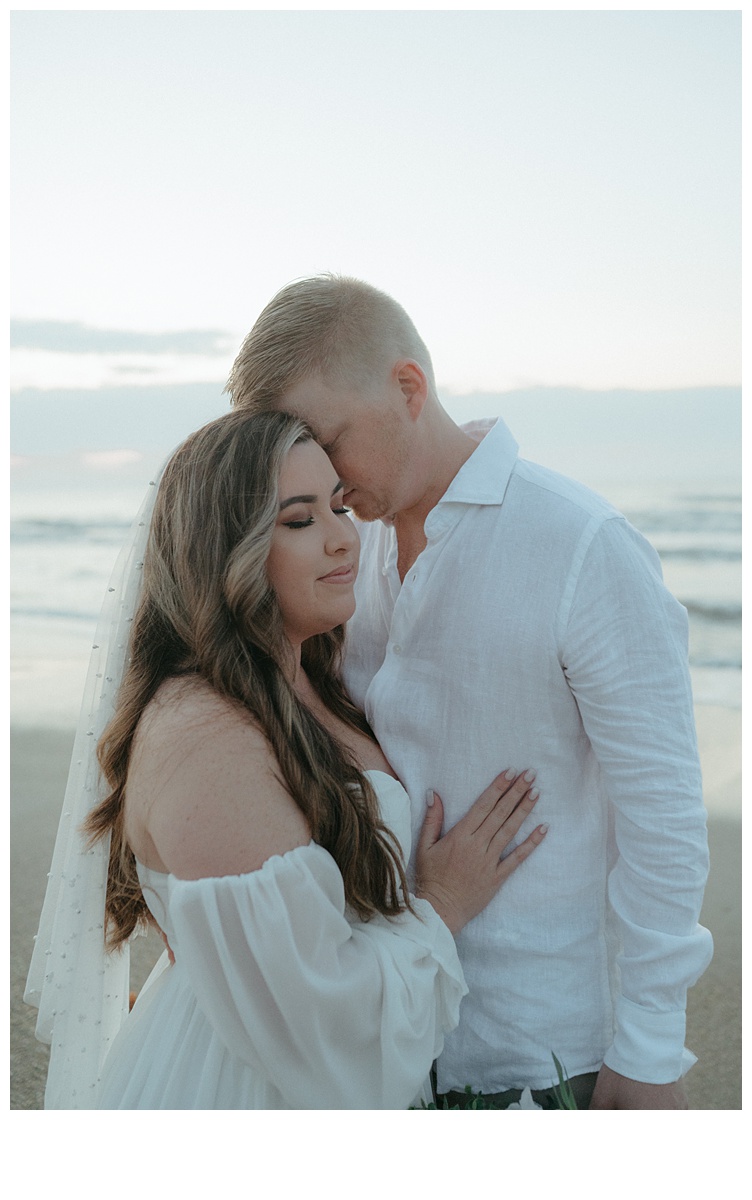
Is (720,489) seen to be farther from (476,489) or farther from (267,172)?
(476,489)

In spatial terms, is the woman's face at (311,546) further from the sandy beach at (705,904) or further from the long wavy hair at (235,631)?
the sandy beach at (705,904)

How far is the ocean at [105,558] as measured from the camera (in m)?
9.38

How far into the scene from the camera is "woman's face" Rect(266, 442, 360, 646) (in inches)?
90.9

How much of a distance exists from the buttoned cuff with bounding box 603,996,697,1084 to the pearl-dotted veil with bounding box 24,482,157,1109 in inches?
52.0

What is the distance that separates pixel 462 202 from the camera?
5898mm

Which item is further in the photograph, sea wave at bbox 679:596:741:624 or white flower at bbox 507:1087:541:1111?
sea wave at bbox 679:596:741:624

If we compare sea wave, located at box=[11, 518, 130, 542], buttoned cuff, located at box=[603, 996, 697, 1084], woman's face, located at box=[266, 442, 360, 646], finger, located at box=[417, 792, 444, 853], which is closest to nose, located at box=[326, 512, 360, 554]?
woman's face, located at box=[266, 442, 360, 646]

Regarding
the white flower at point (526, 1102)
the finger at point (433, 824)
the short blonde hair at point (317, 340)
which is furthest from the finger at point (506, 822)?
the short blonde hair at point (317, 340)

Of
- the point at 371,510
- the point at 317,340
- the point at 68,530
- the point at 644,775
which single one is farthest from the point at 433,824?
the point at 68,530

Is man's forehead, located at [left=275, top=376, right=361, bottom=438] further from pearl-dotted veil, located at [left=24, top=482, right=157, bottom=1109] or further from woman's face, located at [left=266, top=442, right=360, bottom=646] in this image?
pearl-dotted veil, located at [left=24, top=482, right=157, bottom=1109]

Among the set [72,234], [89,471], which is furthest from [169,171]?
[89,471]

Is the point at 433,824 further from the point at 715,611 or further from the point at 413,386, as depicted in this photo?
the point at 715,611

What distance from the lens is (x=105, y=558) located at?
13.4m
